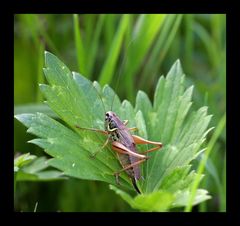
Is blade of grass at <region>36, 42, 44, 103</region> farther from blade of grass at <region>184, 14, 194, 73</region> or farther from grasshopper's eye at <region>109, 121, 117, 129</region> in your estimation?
blade of grass at <region>184, 14, 194, 73</region>

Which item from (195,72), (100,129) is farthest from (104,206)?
(195,72)

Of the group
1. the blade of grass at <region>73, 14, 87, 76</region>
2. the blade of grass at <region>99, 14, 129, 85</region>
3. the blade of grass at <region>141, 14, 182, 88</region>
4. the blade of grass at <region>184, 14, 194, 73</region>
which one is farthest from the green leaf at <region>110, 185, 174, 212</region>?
the blade of grass at <region>184, 14, 194, 73</region>

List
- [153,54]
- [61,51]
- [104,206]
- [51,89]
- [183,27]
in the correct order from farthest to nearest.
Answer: [183,27], [61,51], [153,54], [104,206], [51,89]

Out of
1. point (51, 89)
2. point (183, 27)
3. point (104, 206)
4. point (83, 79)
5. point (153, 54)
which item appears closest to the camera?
point (51, 89)

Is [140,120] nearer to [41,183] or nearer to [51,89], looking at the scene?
[51,89]

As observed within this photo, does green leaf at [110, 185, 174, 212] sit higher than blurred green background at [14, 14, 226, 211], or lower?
lower

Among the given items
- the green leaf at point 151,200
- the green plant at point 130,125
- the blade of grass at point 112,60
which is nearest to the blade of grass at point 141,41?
the blade of grass at point 112,60
